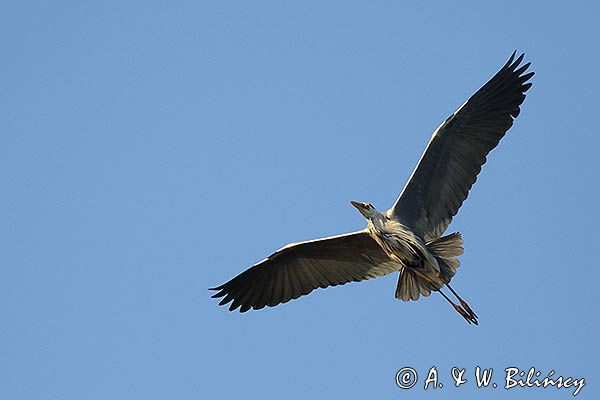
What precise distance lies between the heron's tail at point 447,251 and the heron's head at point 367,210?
0.86m

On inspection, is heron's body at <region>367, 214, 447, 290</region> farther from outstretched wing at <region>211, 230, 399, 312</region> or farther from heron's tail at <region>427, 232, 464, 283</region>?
outstretched wing at <region>211, 230, 399, 312</region>

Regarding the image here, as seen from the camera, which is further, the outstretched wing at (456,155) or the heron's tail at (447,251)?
the outstretched wing at (456,155)

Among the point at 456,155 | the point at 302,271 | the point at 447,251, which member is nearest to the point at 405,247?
the point at 447,251

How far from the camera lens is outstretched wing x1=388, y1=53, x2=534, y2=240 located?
1314 cm

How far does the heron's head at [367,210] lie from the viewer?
43.2 ft

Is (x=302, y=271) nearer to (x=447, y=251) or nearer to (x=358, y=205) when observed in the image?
(x=358, y=205)

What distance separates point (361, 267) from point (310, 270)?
29.5 inches

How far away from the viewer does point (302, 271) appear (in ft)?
46.6

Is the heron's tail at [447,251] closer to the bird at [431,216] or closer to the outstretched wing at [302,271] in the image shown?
the bird at [431,216]

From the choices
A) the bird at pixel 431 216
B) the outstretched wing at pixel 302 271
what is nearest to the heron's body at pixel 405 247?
the bird at pixel 431 216

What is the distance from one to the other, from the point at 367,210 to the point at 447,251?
1221mm

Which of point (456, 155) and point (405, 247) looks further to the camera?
point (456, 155)

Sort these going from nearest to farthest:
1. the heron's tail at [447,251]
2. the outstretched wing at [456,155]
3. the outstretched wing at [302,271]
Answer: the heron's tail at [447,251], the outstretched wing at [456,155], the outstretched wing at [302,271]

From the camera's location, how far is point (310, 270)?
559 inches
